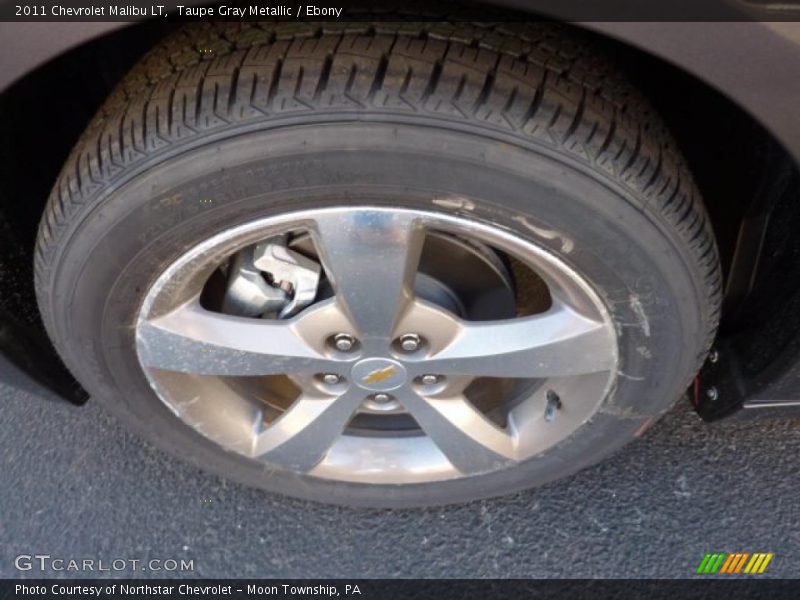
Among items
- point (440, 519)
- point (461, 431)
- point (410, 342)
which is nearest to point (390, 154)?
point (410, 342)

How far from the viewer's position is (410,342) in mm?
1368

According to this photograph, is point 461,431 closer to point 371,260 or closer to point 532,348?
point 532,348

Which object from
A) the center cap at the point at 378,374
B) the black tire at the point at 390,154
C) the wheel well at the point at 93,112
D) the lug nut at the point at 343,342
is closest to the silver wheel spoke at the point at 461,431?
the center cap at the point at 378,374

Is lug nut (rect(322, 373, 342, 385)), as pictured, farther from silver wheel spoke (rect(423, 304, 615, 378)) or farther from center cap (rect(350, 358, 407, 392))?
silver wheel spoke (rect(423, 304, 615, 378))

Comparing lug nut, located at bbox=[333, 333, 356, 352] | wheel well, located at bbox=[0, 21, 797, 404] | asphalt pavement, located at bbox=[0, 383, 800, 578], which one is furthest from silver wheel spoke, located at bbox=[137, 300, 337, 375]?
asphalt pavement, located at bbox=[0, 383, 800, 578]

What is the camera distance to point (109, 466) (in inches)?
71.1

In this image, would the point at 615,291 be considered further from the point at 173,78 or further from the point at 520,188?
the point at 173,78

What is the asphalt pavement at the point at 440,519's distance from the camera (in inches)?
65.8

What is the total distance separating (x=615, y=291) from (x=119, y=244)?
0.74m

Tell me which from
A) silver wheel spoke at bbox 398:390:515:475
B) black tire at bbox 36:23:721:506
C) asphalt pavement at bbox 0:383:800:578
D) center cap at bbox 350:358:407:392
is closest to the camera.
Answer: black tire at bbox 36:23:721:506

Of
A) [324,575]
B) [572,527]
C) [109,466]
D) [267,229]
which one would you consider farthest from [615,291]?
[109,466]

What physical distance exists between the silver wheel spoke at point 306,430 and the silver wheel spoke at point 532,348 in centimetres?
21

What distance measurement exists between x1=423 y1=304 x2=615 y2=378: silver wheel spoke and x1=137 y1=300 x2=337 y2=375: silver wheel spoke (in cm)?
22

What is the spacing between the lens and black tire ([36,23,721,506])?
107 cm
